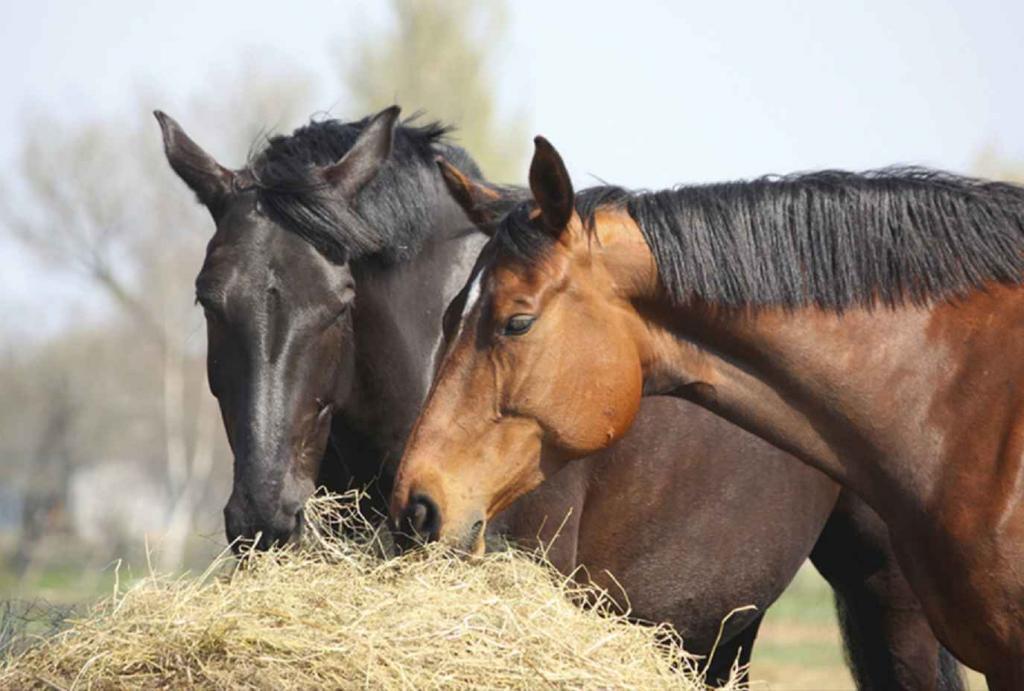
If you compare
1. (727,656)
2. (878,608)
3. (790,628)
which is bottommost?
(790,628)

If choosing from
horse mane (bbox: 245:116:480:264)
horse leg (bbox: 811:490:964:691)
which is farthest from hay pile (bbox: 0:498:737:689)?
horse leg (bbox: 811:490:964:691)

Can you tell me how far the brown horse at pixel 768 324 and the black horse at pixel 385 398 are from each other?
0.60 meters

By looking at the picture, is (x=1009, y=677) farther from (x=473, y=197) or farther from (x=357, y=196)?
(x=357, y=196)

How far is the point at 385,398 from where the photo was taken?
4.80 meters

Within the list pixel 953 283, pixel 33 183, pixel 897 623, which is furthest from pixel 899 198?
pixel 33 183

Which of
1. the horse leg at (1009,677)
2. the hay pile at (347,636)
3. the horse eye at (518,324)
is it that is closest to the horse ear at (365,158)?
the horse eye at (518,324)

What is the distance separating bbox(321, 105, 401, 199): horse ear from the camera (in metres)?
4.77

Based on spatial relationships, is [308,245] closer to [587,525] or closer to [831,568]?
[587,525]

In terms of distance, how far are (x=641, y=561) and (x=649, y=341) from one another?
153 cm

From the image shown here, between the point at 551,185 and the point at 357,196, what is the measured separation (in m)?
1.03

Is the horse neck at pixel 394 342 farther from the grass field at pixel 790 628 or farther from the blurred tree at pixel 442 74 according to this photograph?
the blurred tree at pixel 442 74

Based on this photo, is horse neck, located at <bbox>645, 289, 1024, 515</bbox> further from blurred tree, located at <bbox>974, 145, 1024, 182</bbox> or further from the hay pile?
blurred tree, located at <bbox>974, 145, 1024, 182</bbox>

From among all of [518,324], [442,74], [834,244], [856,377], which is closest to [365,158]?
[518,324]

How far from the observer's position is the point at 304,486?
14.6 feet
